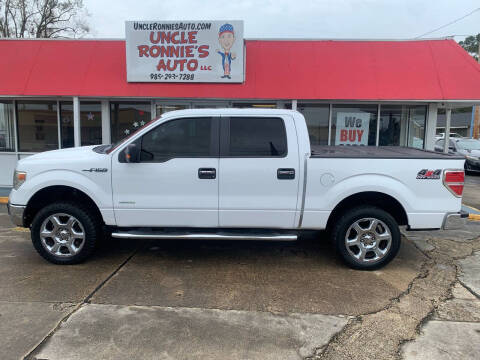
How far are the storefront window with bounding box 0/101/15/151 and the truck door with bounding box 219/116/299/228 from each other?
889cm

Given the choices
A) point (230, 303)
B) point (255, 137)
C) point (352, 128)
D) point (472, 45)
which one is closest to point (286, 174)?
point (255, 137)

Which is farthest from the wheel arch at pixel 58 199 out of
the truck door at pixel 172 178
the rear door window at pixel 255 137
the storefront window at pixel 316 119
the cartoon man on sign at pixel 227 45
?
the storefront window at pixel 316 119

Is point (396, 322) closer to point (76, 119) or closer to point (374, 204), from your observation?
point (374, 204)

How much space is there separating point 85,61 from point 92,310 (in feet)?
26.6

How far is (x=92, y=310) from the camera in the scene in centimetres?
379

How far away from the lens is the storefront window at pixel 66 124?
10742mm

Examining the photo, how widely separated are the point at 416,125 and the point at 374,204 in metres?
6.66

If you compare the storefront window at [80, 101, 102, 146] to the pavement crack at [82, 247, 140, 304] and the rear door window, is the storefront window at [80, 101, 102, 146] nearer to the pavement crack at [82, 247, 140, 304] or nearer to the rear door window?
the pavement crack at [82, 247, 140, 304]

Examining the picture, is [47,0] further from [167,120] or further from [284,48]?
[167,120]

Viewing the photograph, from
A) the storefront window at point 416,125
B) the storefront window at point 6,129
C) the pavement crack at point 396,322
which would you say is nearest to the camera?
the pavement crack at point 396,322

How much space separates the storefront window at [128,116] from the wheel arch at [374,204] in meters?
7.32

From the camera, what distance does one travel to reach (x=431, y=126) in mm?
10219

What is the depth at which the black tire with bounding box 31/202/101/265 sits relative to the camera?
4883mm

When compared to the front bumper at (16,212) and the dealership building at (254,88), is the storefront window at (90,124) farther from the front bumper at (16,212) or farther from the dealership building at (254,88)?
the front bumper at (16,212)
